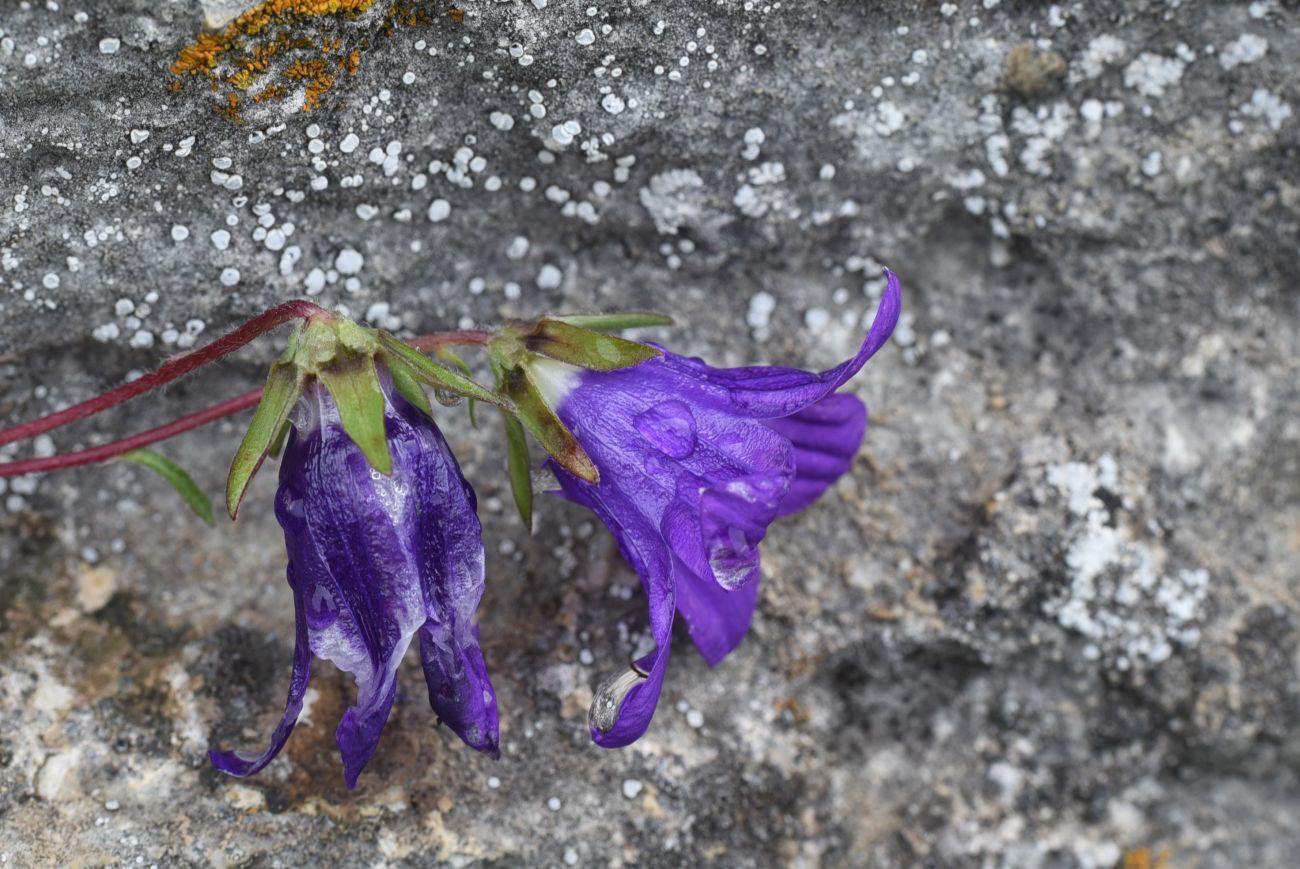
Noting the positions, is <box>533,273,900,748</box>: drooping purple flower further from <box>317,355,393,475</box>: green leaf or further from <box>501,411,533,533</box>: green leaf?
<box>317,355,393,475</box>: green leaf

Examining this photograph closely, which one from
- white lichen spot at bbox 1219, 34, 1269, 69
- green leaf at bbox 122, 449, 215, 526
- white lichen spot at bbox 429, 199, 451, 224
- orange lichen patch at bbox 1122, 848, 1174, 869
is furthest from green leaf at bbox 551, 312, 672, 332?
orange lichen patch at bbox 1122, 848, 1174, 869

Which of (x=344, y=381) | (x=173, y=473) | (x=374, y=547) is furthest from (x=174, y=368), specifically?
(x=374, y=547)

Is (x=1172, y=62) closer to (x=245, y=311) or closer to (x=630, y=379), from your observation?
(x=630, y=379)

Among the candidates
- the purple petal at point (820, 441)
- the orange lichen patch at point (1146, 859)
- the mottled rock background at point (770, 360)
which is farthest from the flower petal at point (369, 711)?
the orange lichen patch at point (1146, 859)

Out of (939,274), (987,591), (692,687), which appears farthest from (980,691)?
(939,274)

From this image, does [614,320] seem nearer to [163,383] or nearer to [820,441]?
[820,441]

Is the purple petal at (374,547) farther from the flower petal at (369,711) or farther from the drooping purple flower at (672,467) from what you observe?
the drooping purple flower at (672,467)

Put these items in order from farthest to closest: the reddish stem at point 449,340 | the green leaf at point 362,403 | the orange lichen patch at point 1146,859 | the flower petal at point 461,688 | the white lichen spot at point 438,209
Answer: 1. the orange lichen patch at point 1146,859
2. the white lichen spot at point 438,209
3. the reddish stem at point 449,340
4. the flower petal at point 461,688
5. the green leaf at point 362,403
